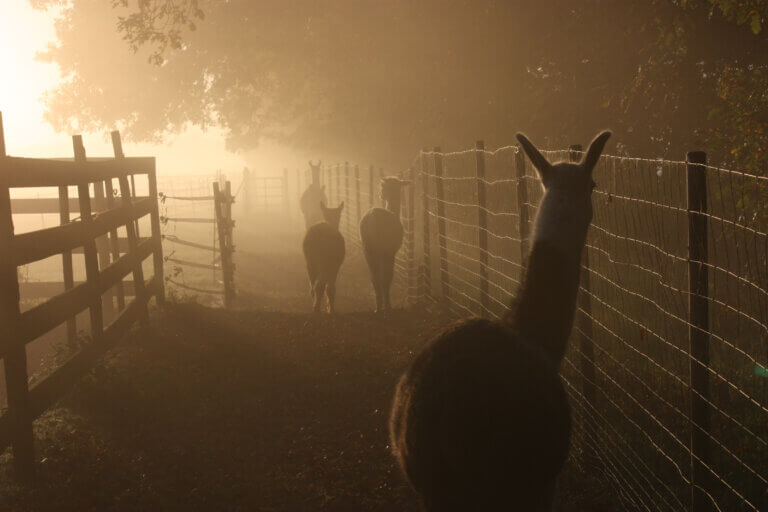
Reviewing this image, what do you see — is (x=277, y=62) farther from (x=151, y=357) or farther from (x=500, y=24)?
(x=151, y=357)

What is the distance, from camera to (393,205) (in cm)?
1327

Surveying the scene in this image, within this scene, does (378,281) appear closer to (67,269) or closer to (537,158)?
(67,269)

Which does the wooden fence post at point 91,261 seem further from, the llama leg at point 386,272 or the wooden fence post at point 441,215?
the llama leg at point 386,272

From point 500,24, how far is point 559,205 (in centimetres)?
1597

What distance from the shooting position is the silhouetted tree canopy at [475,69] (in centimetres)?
1322

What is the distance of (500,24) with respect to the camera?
720 inches

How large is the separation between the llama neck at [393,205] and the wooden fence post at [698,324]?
32.2ft

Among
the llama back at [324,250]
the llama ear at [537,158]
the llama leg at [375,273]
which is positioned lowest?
the llama leg at [375,273]

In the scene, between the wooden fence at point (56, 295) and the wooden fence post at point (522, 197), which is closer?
the wooden fence at point (56, 295)

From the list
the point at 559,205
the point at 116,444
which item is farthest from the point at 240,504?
the point at 559,205

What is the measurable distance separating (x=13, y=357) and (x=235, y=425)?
1.93m

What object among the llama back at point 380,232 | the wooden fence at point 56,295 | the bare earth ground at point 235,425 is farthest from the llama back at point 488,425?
the llama back at point 380,232

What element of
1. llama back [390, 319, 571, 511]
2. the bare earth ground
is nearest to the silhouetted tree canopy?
the bare earth ground

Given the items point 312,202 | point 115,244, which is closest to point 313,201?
point 312,202
